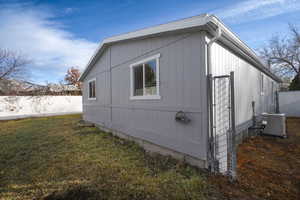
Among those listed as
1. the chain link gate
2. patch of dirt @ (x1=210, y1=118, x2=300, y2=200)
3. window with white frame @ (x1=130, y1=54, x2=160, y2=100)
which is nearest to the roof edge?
window with white frame @ (x1=130, y1=54, x2=160, y2=100)

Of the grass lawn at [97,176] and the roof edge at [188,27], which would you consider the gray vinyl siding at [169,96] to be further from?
the grass lawn at [97,176]

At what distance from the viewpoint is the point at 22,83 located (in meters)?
19.2

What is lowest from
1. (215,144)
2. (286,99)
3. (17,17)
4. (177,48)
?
(215,144)

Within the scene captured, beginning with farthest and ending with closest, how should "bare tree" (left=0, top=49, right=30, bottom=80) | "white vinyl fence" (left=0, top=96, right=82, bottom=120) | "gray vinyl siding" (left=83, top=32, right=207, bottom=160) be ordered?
"bare tree" (left=0, top=49, right=30, bottom=80)
"white vinyl fence" (left=0, top=96, right=82, bottom=120)
"gray vinyl siding" (left=83, top=32, right=207, bottom=160)

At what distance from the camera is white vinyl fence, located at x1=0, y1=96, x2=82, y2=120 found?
14484mm

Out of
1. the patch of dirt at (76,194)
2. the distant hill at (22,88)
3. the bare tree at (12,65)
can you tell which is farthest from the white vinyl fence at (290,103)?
the bare tree at (12,65)

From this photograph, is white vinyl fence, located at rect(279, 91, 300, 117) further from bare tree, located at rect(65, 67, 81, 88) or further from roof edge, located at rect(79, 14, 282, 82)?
bare tree, located at rect(65, 67, 81, 88)

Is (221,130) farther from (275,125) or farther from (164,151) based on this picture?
(275,125)

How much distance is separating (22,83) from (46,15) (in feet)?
53.7

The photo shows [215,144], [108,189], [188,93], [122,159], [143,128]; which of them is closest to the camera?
[108,189]

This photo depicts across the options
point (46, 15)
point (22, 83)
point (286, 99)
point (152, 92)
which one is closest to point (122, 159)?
point (152, 92)

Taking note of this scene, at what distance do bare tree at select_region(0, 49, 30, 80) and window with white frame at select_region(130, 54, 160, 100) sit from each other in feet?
66.6

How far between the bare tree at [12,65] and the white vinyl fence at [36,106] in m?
5.11

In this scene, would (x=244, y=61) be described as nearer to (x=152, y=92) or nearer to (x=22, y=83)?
(x=152, y=92)
